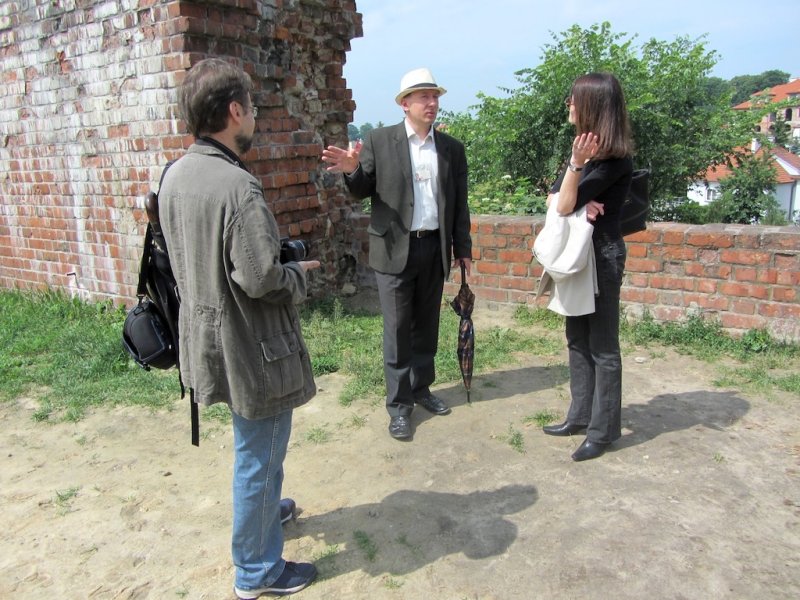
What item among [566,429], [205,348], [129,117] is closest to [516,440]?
[566,429]

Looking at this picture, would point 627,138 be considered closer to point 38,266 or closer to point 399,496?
point 399,496

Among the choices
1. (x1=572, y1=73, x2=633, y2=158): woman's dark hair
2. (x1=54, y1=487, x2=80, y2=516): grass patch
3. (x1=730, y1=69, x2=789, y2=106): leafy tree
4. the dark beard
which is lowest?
(x1=54, y1=487, x2=80, y2=516): grass patch

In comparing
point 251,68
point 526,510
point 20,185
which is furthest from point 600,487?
point 20,185

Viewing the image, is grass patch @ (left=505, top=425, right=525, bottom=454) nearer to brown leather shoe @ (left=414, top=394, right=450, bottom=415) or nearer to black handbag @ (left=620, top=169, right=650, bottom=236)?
brown leather shoe @ (left=414, top=394, right=450, bottom=415)

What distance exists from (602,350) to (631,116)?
9858mm

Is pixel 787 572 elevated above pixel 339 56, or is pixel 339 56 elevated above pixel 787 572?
pixel 339 56

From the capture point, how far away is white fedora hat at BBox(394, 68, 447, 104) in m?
3.50

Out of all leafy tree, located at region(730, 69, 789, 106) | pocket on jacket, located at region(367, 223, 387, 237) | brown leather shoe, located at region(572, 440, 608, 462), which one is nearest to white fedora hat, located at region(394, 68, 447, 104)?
pocket on jacket, located at region(367, 223, 387, 237)

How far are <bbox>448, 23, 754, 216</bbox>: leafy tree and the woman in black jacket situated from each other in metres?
9.00

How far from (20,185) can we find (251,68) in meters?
2.95

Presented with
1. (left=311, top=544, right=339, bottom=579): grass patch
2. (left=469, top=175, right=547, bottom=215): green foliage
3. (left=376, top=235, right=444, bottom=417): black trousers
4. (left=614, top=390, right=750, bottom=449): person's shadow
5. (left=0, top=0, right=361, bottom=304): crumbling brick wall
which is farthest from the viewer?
(left=469, top=175, right=547, bottom=215): green foliage

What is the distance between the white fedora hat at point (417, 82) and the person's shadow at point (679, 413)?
2.23 meters

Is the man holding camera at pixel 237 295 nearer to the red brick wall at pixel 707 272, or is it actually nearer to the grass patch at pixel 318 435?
the grass patch at pixel 318 435

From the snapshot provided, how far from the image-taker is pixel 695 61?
1375 centimetres
